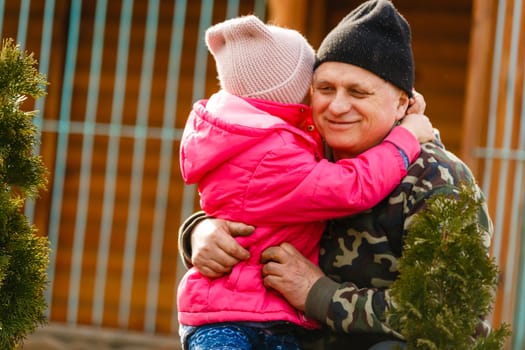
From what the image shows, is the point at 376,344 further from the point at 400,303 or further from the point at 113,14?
the point at 113,14

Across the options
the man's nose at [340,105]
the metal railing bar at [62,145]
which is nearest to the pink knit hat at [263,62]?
the man's nose at [340,105]

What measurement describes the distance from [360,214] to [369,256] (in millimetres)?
117

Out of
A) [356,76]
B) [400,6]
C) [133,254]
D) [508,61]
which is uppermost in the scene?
[400,6]

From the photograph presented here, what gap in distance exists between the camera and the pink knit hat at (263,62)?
9.62ft

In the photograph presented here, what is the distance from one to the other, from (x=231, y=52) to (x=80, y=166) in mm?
4651

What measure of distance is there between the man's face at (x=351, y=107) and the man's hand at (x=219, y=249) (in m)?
0.35

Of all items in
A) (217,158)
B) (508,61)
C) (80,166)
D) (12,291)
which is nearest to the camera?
(12,291)

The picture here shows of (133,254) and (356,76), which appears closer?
(356,76)

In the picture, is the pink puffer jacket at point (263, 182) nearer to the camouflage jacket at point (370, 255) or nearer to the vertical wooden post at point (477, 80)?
the camouflage jacket at point (370, 255)

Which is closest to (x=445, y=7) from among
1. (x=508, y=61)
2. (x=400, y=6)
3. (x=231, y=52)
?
(x=400, y=6)

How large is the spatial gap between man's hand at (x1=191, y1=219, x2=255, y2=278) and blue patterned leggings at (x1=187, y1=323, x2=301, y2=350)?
0.51ft

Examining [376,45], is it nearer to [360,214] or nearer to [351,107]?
[351,107]

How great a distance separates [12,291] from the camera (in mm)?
2578

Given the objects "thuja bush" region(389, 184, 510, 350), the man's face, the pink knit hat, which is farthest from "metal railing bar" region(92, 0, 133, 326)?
"thuja bush" region(389, 184, 510, 350)
